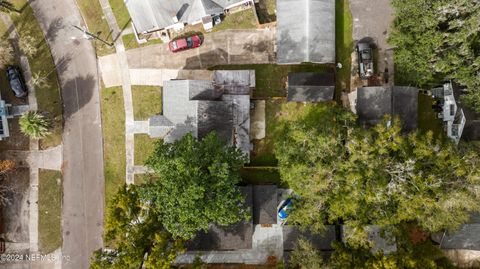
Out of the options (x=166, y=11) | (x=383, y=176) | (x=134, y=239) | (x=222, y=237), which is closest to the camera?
(x=383, y=176)

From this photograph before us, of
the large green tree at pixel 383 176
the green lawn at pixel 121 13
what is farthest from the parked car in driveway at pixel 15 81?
the large green tree at pixel 383 176

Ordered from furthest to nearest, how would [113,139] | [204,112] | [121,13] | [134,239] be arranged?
[121,13] < [113,139] < [204,112] < [134,239]

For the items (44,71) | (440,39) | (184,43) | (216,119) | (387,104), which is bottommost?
(216,119)

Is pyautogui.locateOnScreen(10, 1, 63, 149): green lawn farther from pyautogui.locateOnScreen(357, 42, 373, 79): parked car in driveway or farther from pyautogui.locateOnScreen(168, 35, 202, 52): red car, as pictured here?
pyautogui.locateOnScreen(357, 42, 373, 79): parked car in driveway

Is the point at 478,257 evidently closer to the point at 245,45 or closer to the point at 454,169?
the point at 454,169

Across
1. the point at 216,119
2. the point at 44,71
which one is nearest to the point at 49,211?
the point at 44,71

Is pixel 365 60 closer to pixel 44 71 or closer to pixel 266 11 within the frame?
pixel 266 11
